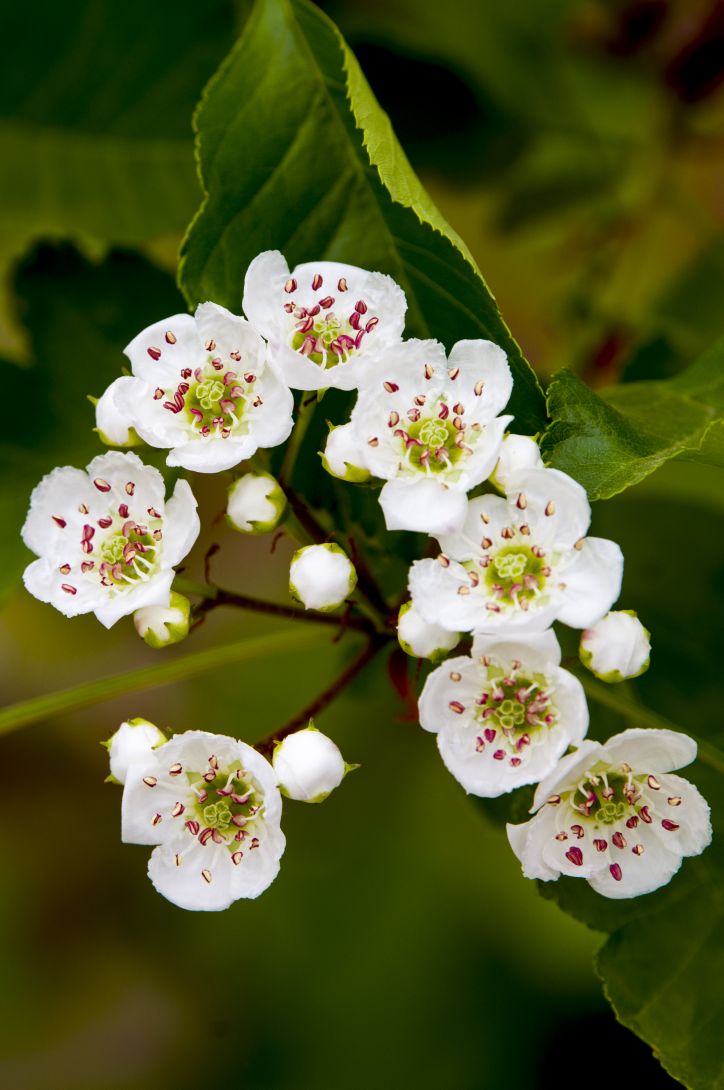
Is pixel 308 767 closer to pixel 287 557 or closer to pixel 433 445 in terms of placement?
pixel 433 445

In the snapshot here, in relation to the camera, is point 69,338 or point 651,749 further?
point 69,338

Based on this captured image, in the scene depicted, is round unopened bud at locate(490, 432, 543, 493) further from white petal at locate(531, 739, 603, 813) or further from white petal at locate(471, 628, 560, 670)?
white petal at locate(531, 739, 603, 813)

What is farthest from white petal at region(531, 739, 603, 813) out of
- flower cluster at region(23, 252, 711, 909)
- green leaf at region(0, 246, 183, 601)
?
green leaf at region(0, 246, 183, 601)

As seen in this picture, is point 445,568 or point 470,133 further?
point 470,133

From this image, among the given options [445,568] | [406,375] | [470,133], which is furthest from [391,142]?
[470,133]

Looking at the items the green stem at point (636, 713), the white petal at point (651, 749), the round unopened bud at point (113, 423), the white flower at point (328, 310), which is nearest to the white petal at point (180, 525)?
the round unopened bud at point (113, 423)

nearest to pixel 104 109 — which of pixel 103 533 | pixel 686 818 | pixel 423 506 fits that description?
pixel 103 533

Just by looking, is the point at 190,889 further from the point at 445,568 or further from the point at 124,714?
the point at 124,714
